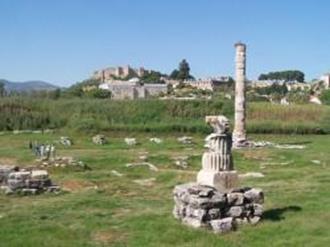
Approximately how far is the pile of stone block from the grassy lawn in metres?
0.44

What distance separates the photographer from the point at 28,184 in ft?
68.0

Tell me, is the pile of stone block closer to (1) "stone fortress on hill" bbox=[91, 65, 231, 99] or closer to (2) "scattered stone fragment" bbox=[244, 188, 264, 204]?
(2) "scattered stone fragment" bbox=[244, 188, 264, 204]

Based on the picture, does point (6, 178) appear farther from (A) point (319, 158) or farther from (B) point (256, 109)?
(B) point (256, 109)

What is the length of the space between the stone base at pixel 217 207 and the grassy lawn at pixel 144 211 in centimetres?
24

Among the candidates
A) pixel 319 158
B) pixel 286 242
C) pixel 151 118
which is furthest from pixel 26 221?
pixel 151 118

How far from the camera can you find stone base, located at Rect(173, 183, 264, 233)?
14.3 metres

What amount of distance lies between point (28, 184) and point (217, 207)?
8.26 meters

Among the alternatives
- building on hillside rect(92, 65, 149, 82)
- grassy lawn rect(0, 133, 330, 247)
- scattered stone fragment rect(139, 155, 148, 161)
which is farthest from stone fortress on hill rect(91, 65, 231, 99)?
grassy lawn rect(0, 133, 330, 247)

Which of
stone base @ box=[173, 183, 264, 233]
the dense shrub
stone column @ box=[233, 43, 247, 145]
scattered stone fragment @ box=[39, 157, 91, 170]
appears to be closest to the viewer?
stone base @ box=[173, 183, 264, 233]

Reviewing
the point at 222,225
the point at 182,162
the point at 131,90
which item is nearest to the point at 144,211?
the point at 222,225

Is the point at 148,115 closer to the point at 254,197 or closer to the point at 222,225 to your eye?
the point at 254,197

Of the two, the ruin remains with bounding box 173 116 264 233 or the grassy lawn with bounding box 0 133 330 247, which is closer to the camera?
the grassy lawn with bounding box 0 133 330 247

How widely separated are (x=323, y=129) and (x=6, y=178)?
3771cm

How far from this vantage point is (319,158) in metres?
30.9
